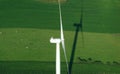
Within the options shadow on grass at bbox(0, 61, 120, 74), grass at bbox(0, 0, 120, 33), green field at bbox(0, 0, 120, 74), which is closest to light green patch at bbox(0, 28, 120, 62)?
green field at bbox(0, 0, 120, 74)

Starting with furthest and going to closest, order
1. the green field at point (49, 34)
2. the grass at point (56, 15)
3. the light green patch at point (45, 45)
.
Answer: the grass at point (56, 15)
the light green patch at point (45, 45)
the green field at point (49, 34)

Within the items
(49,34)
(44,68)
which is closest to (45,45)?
(49,34)

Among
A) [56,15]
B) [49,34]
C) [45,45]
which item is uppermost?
[56,15]

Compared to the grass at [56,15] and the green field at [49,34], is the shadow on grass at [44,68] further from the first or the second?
the grass at [56,15]

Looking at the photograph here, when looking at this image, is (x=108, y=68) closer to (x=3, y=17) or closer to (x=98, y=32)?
(x=98, y=32)

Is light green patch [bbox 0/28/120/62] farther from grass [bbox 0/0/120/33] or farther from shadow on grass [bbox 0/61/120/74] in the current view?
grass [bbox 0/0/120/33]

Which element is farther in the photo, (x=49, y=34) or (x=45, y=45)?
(x=49, y=34)

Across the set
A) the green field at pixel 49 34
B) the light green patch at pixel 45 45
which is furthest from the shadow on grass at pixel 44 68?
the light green patch at pixel 45 45

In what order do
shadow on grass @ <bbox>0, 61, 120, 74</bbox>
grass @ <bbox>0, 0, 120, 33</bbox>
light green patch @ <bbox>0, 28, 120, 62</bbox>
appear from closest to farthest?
shadow on grass @ <bbox>0, 61, 120, 74</bbox>, light green patch @ <bbox>0, 28, 120, 62</bbox>, grass @ <bbox>0, 0, 120, 33</bbox>

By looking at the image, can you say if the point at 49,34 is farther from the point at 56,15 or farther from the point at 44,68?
the point at 44,68
